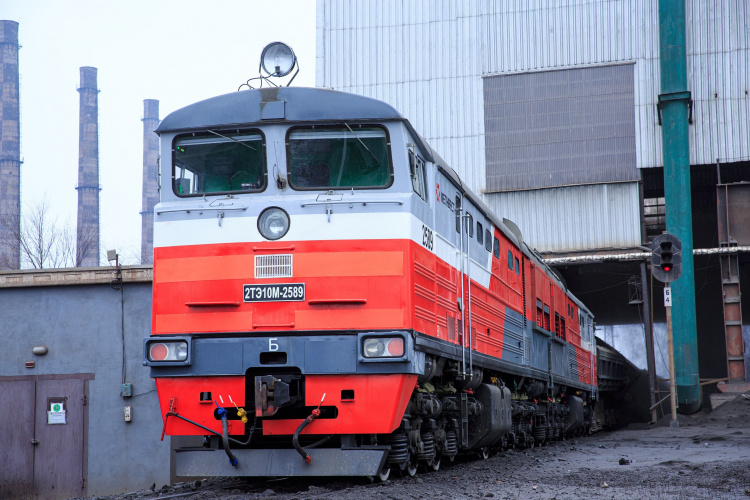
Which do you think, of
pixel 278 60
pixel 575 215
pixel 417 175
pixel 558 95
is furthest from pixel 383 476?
pixel 558 95

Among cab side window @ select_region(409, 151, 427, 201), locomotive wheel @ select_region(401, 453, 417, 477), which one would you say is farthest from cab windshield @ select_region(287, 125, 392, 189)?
locomotive wheel @ select_region(401, 453, 417, 477)

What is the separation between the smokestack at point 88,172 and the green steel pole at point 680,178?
4382cm

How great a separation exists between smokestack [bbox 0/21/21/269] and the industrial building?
37.2 m

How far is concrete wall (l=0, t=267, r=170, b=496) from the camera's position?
1396 cm

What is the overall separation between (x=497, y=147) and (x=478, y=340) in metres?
16.4

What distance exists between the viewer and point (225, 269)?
7.81 metres

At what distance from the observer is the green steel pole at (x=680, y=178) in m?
23.7

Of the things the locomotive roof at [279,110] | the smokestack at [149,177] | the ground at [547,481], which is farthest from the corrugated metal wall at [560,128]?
the smokestack at [149,177]

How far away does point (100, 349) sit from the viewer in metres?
14.4

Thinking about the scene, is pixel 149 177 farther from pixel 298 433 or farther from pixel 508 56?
pixel 298 433

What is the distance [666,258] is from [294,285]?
12207 millimetres

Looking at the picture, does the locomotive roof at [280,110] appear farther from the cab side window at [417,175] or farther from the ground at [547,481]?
the ground at [547,481]

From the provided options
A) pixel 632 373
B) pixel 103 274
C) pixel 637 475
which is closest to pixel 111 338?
pixel 103 274

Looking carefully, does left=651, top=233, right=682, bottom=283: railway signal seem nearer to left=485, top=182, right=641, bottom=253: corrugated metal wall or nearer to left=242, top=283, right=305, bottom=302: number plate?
left=485, top=182, right=641, bottom=253: corrugated metal wall
